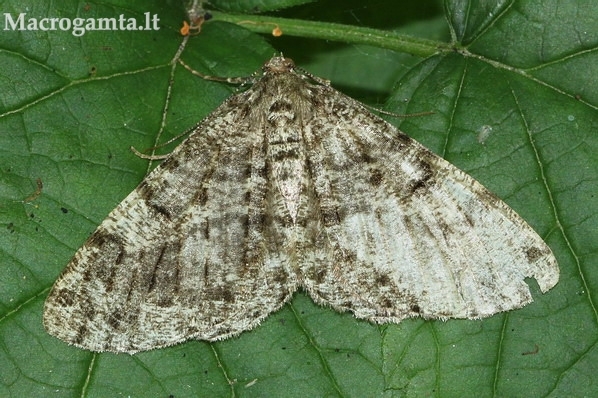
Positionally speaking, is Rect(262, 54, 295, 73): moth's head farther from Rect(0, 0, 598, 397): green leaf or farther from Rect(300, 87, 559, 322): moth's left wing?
Rect(300, 87, 559, 322): moth's left wing

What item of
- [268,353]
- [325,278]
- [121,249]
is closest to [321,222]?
[325,278]

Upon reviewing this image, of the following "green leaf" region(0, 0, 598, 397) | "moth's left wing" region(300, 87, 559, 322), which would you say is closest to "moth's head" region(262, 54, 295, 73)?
"green leaf" region(0, 0, 598, 397)

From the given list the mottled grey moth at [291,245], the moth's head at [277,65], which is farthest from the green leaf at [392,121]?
the moth's head at [277,65]

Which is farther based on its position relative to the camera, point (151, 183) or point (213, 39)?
point (213, 39)

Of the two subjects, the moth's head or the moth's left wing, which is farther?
the moth's head

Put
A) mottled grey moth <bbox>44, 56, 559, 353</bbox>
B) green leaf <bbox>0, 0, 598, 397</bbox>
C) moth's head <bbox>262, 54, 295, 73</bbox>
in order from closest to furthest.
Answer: mottled grey moth <bbox>44, 56, 559, 353</bbox> < green leaf <bbox>0, 0, 598, 397</bbox> < moth's head <bbox>262, 54, 295, 73</bbox>

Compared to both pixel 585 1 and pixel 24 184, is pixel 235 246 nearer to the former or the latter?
pixel 24 184
